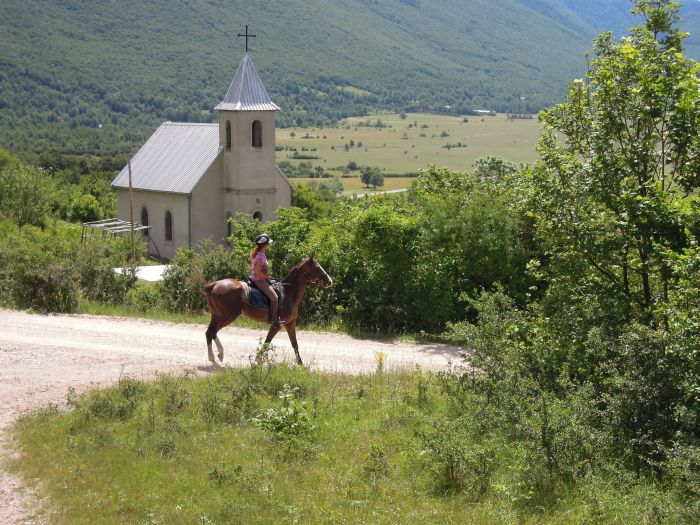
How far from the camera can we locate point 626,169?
47.2 ft

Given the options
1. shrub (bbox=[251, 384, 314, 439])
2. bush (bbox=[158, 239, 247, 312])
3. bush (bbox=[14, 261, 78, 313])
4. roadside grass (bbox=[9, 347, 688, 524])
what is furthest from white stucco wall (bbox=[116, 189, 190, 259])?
shrub (bbox=[251, 384, 314, 439])

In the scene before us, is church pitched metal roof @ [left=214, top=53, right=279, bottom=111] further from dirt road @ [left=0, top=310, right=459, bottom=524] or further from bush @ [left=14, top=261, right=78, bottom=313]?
dirt road @ [left=0, top=310, right=459, bottom=524]

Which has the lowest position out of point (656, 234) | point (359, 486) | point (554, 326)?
point (359, 486)

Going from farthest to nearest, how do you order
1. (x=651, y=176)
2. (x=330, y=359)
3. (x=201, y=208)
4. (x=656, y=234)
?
(x=201, y=208) → (x=330, y=359) → (x=651, y=176) → (x=656, y=234)

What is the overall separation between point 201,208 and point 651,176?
37976mm

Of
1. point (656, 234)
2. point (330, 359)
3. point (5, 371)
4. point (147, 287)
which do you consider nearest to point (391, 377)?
point (330, 359)

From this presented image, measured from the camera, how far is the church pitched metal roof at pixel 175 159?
167ft

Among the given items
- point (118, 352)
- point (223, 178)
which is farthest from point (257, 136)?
point (118, 352)

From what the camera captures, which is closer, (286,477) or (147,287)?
(286,477)

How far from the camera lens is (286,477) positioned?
40.0 ft

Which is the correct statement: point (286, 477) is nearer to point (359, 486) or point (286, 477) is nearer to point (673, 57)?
point (359, 486)

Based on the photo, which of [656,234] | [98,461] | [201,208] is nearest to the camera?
[98,461]

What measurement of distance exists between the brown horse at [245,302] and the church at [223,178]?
30.7 m

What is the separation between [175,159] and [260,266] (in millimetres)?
37549
